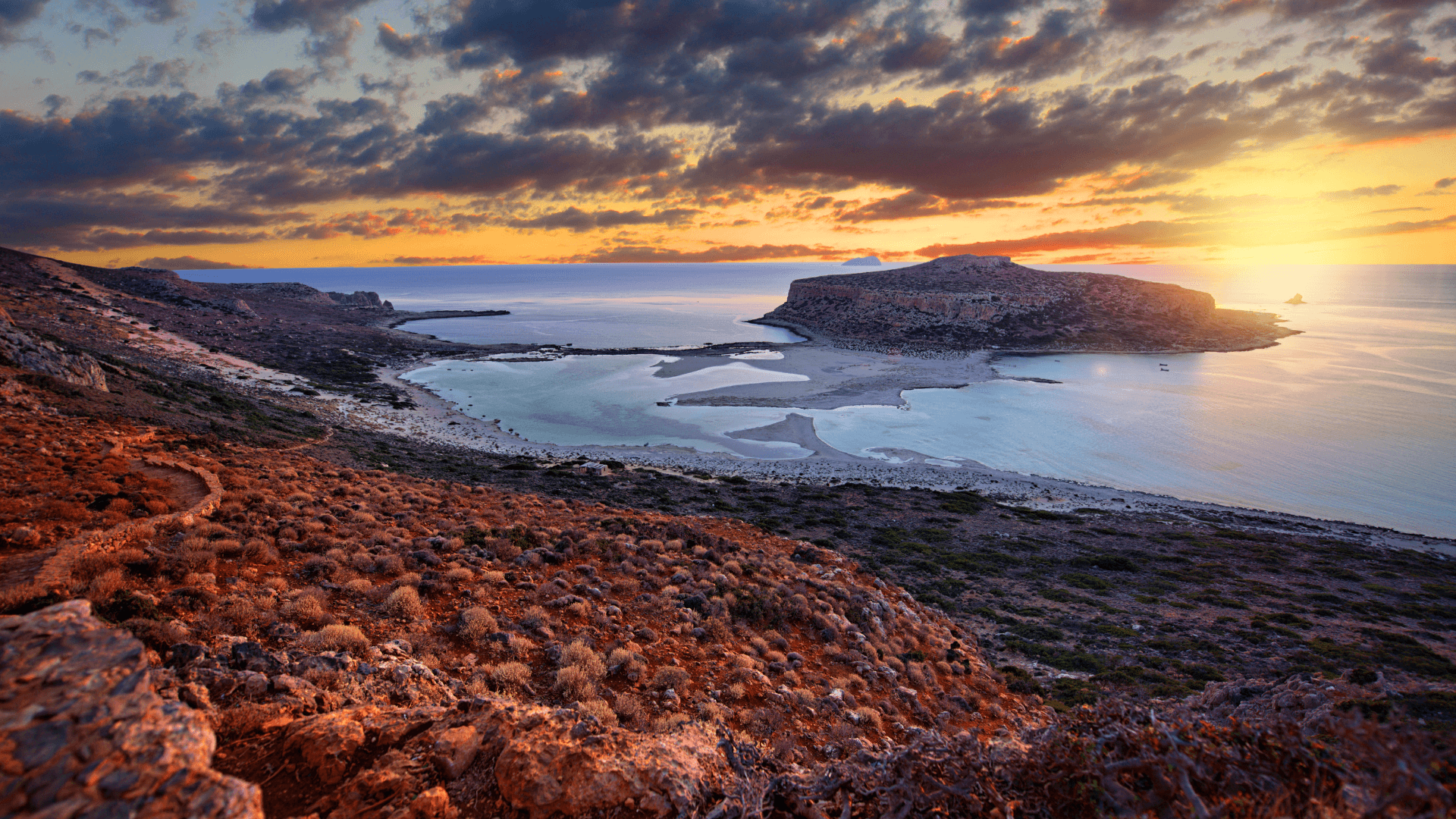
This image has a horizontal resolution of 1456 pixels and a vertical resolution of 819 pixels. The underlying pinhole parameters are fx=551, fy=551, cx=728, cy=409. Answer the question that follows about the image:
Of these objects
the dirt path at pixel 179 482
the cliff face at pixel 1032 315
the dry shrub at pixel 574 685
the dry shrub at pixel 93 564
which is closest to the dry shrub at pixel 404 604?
the dry shrub at pixel 574 685

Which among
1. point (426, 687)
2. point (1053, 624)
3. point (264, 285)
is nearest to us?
point (426, 687)

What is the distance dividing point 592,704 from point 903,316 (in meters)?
88.4

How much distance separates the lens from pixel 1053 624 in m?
13.5

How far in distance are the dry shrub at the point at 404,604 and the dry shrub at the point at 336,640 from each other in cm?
100

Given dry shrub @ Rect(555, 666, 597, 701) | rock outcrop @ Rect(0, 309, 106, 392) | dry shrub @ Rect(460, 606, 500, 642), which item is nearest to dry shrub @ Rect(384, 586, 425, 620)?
dry shrub @ Rect(460, 606, 500, 642)

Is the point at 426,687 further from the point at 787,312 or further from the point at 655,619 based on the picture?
the point at 787,312

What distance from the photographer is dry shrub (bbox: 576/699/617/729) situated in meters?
5.71

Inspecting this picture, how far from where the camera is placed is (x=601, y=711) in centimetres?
613

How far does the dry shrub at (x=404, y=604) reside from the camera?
7871mm

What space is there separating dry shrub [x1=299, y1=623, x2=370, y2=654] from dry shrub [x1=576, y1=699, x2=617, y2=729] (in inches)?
112

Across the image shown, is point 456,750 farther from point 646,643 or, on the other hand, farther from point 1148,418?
point 1148,418

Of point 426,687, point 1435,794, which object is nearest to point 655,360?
point 426,687

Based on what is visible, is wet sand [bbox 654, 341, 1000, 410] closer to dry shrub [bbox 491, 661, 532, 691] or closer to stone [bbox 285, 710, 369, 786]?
dry shrub [bbox 491, 661, 532, 691]

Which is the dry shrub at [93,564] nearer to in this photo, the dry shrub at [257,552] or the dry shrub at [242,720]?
the dry shrub at [257,552]
